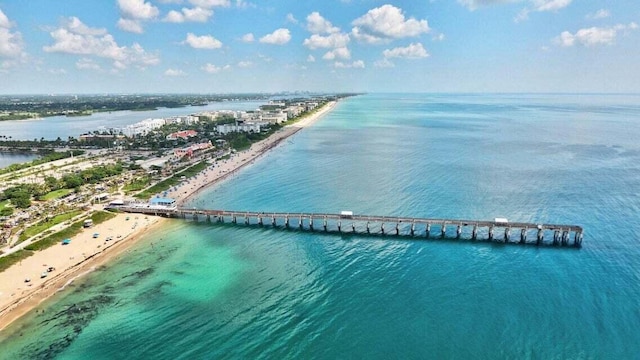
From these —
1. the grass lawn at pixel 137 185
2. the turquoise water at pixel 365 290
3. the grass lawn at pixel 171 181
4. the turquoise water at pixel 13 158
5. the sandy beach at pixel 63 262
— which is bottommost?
the turquoise water at pixel 365 290

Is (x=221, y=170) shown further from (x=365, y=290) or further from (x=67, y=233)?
(x=365, y=290)

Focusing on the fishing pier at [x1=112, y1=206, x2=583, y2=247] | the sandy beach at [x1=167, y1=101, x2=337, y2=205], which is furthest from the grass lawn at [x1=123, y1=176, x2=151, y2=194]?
the fishing pier at [x1=112, y1=206, x2=583, y2=247]

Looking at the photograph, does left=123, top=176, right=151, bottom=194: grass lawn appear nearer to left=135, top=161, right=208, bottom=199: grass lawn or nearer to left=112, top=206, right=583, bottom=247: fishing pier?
left=135, top=161, right=208, bottom=199: grass lawn

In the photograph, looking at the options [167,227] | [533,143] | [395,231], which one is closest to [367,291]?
[395,231]

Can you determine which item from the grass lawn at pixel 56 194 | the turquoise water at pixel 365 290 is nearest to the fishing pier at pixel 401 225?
the turquoise water at pixel 365 290

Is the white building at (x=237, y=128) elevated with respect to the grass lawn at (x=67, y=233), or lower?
elevated

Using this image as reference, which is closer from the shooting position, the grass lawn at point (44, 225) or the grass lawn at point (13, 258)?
the grass lawn at point (13, 258)

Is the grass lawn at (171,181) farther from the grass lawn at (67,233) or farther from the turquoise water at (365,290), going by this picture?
the grass lawn at (67,233)
